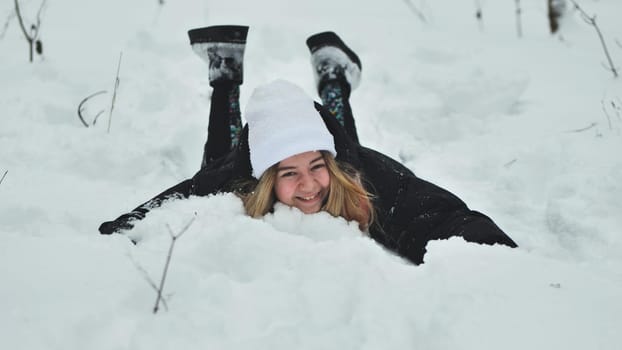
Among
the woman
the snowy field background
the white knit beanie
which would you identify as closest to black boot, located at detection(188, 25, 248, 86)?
the snowy field background

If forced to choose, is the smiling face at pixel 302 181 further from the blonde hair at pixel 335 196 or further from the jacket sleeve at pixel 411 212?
the jacket sleeve at pixel 411 212

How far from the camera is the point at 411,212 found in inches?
99.6

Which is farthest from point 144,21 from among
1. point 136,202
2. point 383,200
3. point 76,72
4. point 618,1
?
point 618,1

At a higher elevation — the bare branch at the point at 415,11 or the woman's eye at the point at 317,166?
the woman's eye at the point at 317,166

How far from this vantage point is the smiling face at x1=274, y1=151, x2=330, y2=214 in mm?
2312

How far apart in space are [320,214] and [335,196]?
486 millimetres

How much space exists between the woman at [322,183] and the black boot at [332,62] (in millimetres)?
1064

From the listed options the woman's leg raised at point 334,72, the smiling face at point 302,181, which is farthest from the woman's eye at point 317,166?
the woman's leg raised at point 334,72

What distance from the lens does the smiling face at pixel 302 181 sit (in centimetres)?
231

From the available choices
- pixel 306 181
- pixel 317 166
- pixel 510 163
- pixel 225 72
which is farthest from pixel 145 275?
pixel 510 163

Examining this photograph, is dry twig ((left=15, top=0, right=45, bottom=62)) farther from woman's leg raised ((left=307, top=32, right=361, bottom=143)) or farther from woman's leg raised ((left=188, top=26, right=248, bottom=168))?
woman's leg raised ((left=307, top=32, right=361, bottom=143))

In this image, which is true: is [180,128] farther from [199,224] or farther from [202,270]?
[202,270]

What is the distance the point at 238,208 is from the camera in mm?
1879

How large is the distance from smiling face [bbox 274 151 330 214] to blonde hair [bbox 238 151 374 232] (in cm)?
3
